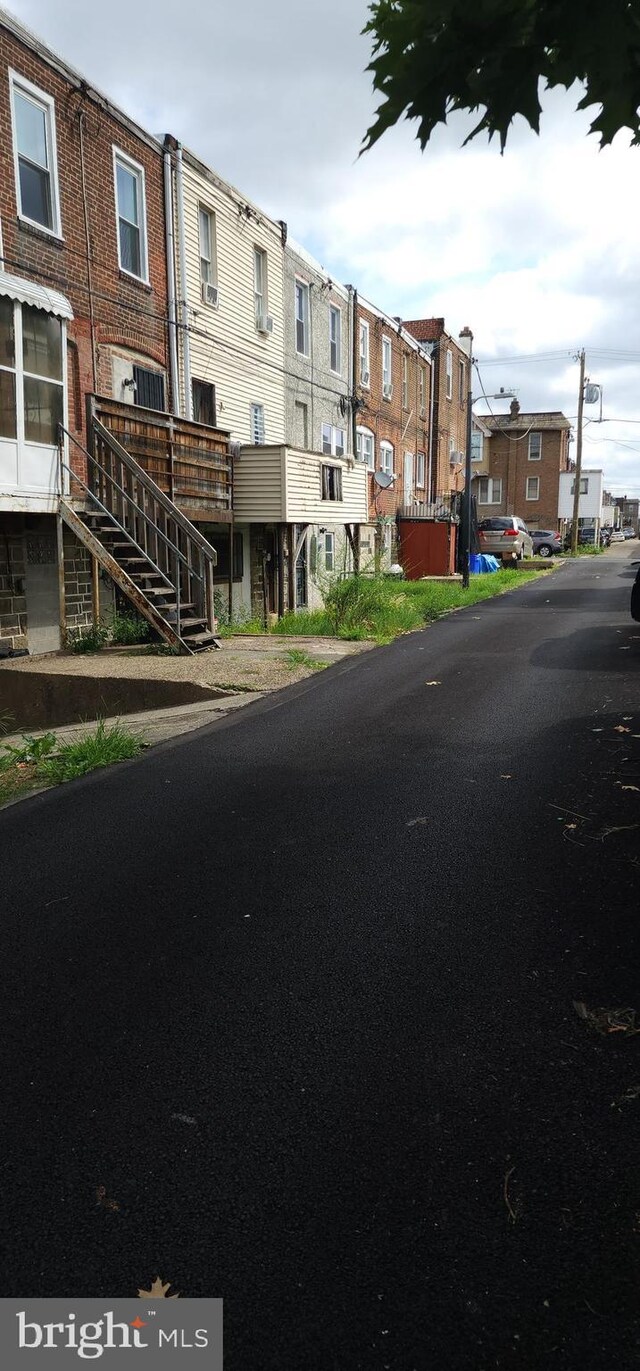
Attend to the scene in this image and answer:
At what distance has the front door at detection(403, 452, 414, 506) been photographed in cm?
3516

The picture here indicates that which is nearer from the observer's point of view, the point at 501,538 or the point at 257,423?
the point at 257,423

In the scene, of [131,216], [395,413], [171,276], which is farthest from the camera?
[395,413]

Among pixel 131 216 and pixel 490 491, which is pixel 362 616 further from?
pixel 490 491

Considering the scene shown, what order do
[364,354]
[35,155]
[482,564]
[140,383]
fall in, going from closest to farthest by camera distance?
[35,155], [140,383], [364,354], [482,564]

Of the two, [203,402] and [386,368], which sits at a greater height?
[386,368]

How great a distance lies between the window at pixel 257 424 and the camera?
21375mm

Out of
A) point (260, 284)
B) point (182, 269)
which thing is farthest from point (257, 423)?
point (182, 269)

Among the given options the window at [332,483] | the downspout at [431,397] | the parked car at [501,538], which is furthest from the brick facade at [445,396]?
the window at [332,483]

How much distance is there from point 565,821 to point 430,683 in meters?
5.69

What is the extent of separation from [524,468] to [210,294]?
50.8m

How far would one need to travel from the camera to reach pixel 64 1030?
3369mm

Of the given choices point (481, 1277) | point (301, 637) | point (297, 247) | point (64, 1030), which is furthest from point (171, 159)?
point (481, 1277)

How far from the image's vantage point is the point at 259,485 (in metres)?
18.8

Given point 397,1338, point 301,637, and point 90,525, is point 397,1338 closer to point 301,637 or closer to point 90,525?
point 90,525
